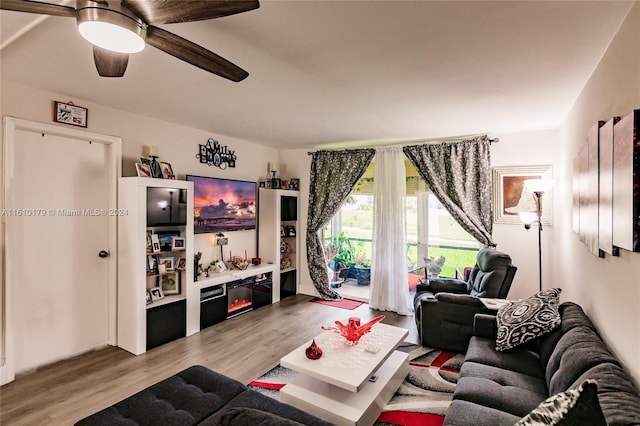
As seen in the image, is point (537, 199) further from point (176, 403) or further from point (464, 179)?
point (176, 403)

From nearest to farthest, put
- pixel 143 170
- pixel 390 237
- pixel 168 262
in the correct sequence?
pixel 143 170
pixel 168 262
pixel 390 237

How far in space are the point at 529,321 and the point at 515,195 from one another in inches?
87.9

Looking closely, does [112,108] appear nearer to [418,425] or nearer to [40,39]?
[40,39]

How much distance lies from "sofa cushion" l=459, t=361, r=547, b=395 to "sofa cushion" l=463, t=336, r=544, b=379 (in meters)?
0.06

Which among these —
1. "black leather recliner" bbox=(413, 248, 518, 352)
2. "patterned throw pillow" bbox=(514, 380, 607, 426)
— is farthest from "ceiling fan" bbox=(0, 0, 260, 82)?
"black leather recliner" bbox=(413, 248, 518, 352)

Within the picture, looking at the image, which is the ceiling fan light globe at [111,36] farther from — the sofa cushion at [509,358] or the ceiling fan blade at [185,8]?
the sofa cushion at [509,358]

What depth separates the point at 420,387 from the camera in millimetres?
2676

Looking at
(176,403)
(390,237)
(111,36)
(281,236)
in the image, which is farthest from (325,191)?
(111,36)

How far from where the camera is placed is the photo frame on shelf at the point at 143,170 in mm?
3400

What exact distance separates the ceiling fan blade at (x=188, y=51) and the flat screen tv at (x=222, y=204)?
254 cm

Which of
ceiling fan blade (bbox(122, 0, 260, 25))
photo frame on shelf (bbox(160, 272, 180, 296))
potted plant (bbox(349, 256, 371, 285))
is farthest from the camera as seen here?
potted plant (bbox(349, 256, 371, 285))

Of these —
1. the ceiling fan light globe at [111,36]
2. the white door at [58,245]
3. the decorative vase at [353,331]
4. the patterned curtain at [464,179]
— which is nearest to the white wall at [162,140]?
the white door at [58,245]

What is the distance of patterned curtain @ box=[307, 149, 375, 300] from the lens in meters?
5.05

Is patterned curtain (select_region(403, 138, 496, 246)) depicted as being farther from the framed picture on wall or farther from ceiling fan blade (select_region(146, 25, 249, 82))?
ceiling fan blade (select_region(146, 25, 249, 82))
